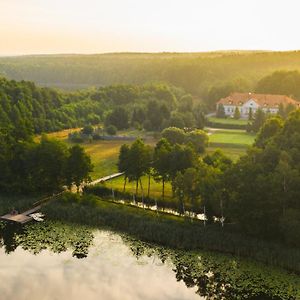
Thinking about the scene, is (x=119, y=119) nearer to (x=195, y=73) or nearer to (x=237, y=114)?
(x=237, y=114)

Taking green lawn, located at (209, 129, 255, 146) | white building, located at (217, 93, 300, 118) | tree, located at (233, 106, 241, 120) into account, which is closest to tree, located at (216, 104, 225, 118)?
white building, located at (217, 93, 300, 118)

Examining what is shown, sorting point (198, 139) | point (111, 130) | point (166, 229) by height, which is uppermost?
point (166, 229)

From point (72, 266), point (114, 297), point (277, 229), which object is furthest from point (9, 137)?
point (277, 229)

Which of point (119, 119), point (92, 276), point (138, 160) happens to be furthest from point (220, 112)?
point (92, 276)

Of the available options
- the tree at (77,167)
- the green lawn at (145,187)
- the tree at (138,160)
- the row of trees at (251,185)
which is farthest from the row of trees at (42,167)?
the row of trees at (251,185)

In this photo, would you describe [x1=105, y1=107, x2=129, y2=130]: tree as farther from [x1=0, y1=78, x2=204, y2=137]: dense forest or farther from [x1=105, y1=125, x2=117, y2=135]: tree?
[x1=105, y1=125, x2=117, y2=135]: tree

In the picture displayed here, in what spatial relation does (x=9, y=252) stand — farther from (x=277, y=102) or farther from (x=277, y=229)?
(x=277, y=102)

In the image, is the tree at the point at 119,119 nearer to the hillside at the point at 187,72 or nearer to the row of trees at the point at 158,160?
the row of trees at the point at 158,160
